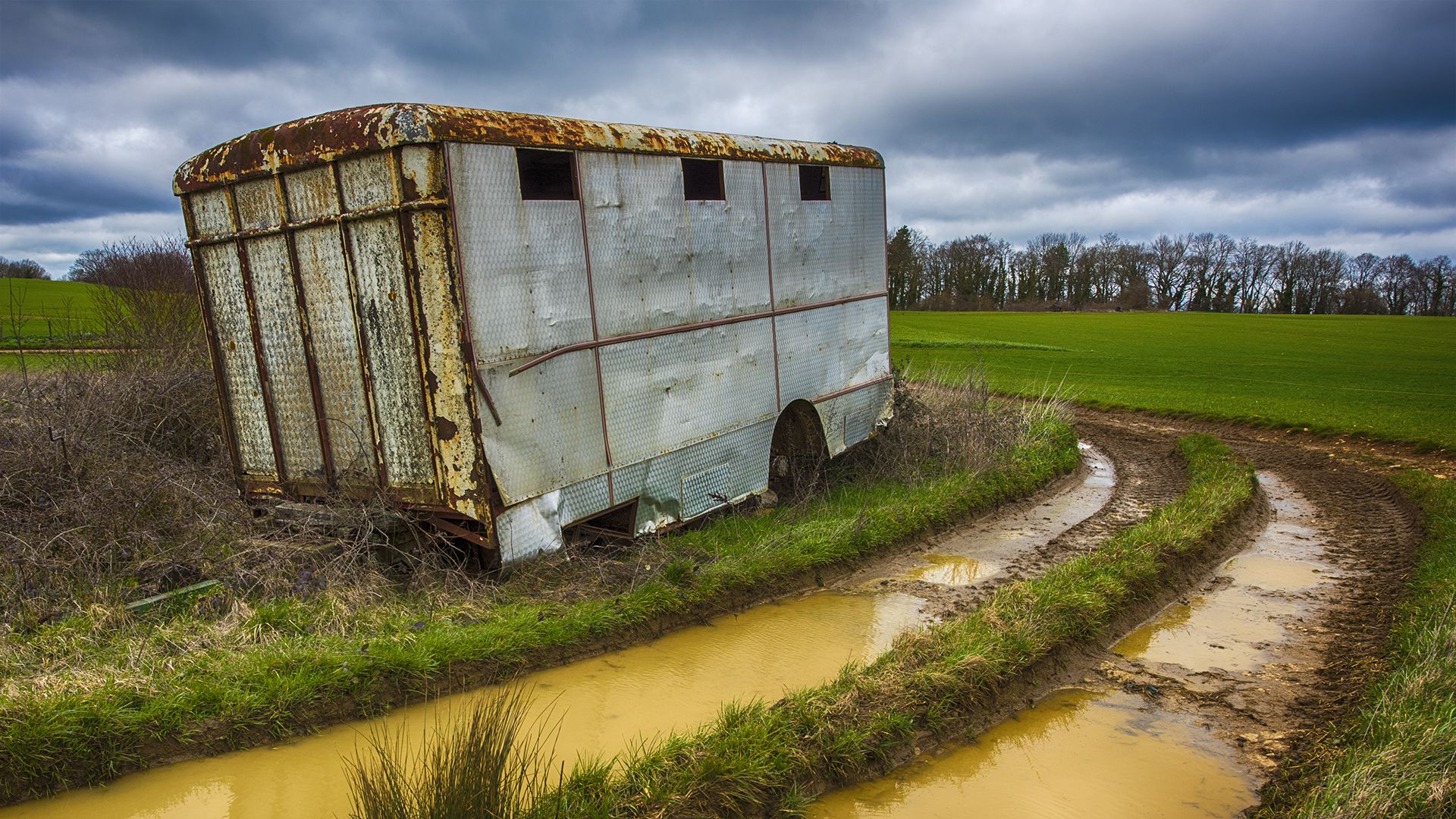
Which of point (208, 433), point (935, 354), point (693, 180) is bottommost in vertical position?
point (935, 354)

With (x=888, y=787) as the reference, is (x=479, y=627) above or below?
above

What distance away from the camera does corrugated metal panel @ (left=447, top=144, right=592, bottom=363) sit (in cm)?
570

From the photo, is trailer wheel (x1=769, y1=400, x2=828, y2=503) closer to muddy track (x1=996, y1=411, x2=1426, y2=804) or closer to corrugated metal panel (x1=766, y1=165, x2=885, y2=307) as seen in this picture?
corrugated metal panel (x1=766, y1=165, x2=885, y2=307)

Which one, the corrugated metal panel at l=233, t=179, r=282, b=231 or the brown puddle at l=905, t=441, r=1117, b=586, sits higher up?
the corrugated metal panel at l=233, t=179, r=282, b=231

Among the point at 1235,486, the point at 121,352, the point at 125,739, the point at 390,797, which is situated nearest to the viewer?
the point at 390,797

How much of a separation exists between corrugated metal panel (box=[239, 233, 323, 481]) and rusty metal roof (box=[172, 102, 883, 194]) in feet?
1.13

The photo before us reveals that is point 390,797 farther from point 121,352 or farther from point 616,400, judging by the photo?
point 121,352

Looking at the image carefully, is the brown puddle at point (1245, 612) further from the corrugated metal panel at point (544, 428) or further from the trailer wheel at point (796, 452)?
the corrugated metal panel at point (544, 428)

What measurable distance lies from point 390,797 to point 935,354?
26363 mm

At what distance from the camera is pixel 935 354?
27938 mm

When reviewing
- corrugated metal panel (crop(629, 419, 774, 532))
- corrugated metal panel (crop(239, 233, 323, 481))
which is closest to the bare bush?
corrugated metal panel (crop(629, 419, 774, 532))

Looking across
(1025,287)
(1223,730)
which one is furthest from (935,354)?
(1025,287)

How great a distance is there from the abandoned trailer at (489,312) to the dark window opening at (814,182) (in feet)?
2.46

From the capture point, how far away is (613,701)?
511 cm
